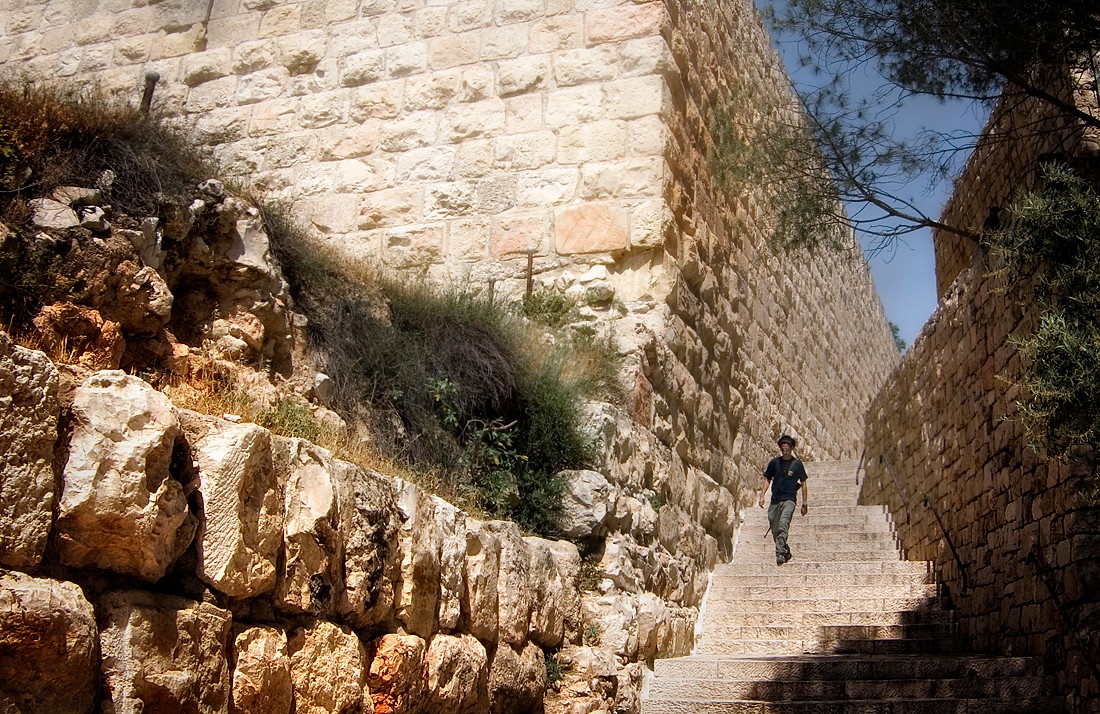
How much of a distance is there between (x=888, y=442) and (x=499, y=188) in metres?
5.27

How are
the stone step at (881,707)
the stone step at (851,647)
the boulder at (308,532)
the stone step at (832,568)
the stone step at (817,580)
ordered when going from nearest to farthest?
the boulder at (308,532) < the stone step at (881,707) < the stone step at (851,647) < the stone step at (817,580) < the stone step at (832,568)

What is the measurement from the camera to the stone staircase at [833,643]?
20.1 ft

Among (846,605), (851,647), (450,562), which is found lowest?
(851,647)

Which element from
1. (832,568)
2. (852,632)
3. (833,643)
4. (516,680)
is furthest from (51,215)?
(832,568)

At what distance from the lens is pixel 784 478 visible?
356 inches

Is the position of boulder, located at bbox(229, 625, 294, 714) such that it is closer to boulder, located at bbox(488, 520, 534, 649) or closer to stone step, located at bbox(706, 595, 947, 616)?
boulder, located at bbox(488, 520, 534, 649)

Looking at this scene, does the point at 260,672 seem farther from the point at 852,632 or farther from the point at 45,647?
the point at 852,632

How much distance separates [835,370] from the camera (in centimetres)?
1486

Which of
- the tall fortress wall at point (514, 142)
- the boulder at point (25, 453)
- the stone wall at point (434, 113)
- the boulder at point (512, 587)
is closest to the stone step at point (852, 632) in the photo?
the tall fortress wall at point (514, 142)

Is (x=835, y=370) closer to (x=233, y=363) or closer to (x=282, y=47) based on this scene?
(x=282, y=47)

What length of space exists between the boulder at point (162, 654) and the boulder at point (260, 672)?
7 cm

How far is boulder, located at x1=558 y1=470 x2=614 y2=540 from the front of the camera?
21.1 ft

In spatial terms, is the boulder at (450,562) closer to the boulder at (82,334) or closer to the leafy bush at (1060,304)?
the boulder at (82,334)

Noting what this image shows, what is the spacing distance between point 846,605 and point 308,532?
561 cm
